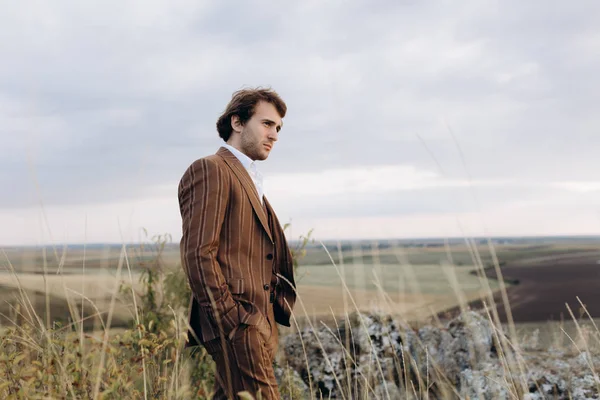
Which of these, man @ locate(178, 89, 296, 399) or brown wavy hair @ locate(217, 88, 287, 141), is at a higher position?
brown wavy hair @ locate(217, 88, 287, 141)

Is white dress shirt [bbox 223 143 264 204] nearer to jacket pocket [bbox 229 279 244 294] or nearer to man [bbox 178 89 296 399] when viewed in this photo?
man [bbox 178 89 296 399]

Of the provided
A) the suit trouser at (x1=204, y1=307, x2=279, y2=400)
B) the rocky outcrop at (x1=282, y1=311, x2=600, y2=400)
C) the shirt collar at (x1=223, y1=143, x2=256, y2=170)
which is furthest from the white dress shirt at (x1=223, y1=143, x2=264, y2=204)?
the rocky outcrop at (x1=282, y1=311, x2=600, y2=400)

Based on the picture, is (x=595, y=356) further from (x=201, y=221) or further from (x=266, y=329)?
(x=201, y=221)

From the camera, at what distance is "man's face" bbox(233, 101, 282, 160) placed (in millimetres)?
2578

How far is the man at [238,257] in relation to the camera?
85.7 inches

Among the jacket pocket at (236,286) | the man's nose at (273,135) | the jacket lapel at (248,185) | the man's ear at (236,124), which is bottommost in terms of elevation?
the jacket pocket at (236,286)

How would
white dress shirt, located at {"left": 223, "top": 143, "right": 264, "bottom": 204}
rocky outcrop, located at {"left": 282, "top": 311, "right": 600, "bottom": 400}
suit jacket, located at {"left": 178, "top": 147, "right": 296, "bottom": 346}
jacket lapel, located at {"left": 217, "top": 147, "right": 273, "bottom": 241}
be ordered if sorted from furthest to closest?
rocky outcrop, located at {"left": 282, "top": 311, "right": 600, "bottom": 400}
white dress shirt, located at {"left": 223, "top": 143, "right": 264, "bottom": 204}
jacket lapel, located at {"left": 217, "top": 147, "right": 273, "bottom": 241}
suit jacket, located at {"left": 178, "top": 147, "right": 296, "bottom": 346}

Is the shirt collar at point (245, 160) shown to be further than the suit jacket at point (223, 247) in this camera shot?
Yes

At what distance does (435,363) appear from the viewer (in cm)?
452

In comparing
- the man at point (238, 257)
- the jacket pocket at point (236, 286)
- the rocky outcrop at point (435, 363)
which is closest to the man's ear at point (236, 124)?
the man at point (238, 257)

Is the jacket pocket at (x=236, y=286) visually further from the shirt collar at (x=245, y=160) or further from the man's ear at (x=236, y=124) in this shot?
the man's ear at (x=236, y=124)

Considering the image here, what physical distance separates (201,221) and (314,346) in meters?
3.09

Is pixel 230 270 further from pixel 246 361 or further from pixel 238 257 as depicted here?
pixel 246 361

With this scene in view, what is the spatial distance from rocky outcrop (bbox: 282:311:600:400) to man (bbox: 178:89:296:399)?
5.89 feet
